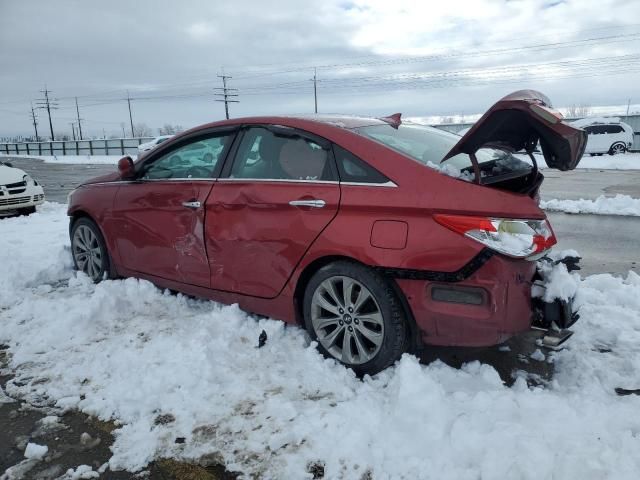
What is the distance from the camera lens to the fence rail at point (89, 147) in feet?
135

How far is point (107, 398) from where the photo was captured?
2.80m

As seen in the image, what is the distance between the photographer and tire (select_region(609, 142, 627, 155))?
2805 centimetres

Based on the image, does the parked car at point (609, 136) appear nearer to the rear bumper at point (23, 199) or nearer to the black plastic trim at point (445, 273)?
the rear bumper at point (23, 199)

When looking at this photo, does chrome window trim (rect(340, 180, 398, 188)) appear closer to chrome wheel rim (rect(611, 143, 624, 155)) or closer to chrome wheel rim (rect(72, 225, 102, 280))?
chrome wheel rim (rect(72, 225, 102, 280))

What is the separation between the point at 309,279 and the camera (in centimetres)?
321

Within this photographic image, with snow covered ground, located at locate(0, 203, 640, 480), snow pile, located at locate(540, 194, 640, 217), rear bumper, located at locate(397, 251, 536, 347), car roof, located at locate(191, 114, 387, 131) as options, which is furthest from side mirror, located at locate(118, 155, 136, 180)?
snow pile, located at locate(540, 194, 640, 217)

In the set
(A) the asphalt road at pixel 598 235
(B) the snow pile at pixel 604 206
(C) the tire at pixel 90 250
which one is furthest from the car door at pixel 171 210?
(B) the snow pile at pixel 604 206

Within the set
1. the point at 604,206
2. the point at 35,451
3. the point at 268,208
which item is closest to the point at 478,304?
the point at 268,208

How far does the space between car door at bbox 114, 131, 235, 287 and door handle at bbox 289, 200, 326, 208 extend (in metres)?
0.84

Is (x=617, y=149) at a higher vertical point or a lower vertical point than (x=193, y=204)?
lower

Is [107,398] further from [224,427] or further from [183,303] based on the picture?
[183,303]

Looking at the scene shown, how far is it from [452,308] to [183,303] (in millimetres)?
2332

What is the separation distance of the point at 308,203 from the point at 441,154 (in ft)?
3.14

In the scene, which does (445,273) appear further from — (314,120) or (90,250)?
(90,250)
